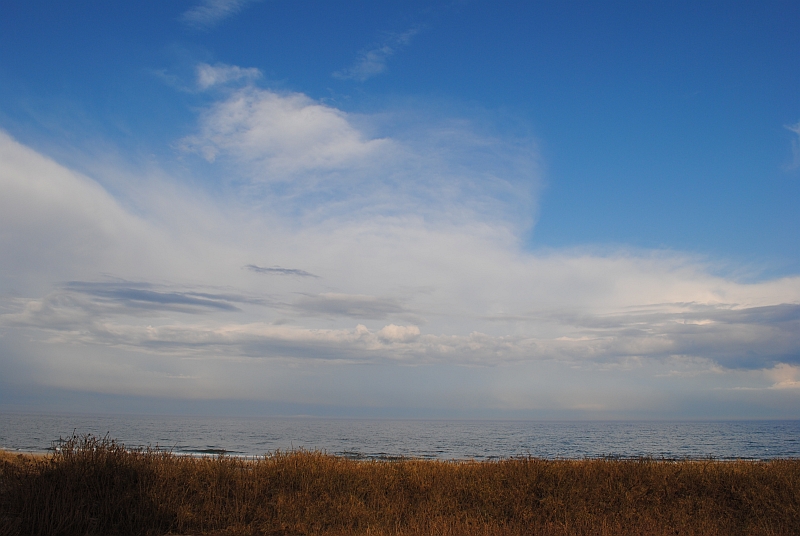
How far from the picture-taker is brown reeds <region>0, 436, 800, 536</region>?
1109 cm

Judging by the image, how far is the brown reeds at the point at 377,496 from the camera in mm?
11094

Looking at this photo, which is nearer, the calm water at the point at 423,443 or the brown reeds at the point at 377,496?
the brown reeds at the point at 377,496

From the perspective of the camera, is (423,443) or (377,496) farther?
(423,443)

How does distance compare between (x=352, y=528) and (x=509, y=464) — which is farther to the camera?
(x=509, y=464)

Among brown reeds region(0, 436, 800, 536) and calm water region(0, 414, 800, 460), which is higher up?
brown reeds region(0, 436, 800, 536)

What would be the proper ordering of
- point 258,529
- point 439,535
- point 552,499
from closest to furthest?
point 439,535, point 258,529, point 552,499

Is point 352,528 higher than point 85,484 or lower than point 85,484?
lower

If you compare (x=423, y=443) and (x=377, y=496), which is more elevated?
(x=377, y=496)

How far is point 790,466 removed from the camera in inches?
645

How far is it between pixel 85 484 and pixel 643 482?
46.7 ft

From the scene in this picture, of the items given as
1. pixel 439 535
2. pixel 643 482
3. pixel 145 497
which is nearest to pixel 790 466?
pixel 643 482

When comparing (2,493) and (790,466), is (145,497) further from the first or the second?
(790,466)

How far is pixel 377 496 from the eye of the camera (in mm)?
13383

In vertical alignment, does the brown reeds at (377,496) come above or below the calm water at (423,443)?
above
